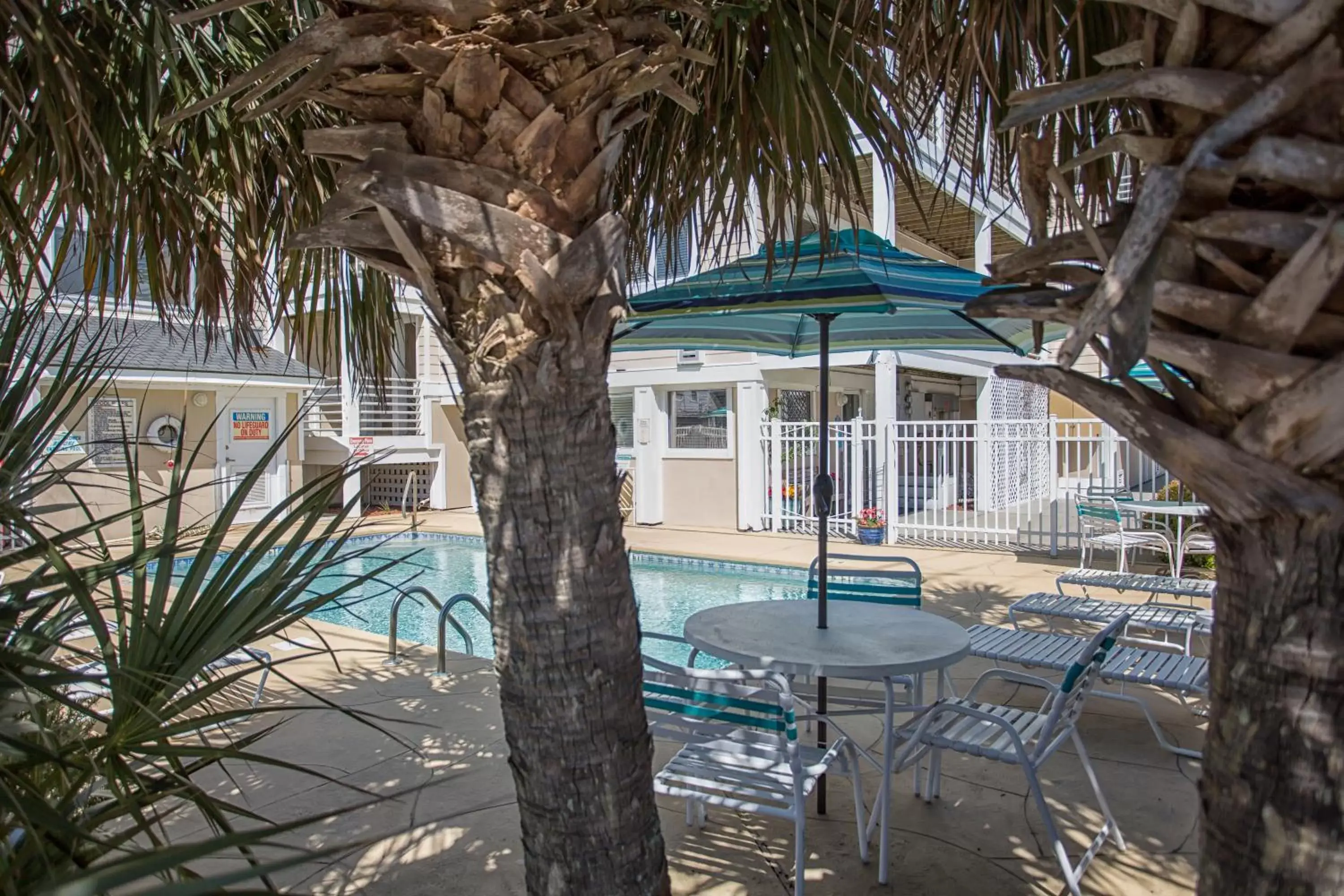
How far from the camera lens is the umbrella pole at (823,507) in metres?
4.18

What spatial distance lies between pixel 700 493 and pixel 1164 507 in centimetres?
793

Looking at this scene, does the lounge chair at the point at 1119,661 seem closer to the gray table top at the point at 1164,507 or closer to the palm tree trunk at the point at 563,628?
the palm tree trunk at the point at 563,628

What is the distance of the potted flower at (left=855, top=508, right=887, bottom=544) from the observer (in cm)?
1331

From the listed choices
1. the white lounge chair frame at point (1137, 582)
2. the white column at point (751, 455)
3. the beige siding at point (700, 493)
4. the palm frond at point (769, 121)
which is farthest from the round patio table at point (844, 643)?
the beige siding at point (700, 493)

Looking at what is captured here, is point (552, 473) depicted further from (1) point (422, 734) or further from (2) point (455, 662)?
(2) point (455, 662)

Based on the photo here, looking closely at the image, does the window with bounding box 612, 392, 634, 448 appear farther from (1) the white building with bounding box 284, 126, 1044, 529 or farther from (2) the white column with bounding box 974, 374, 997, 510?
(2) the white column with bounding box 974, 374, 997, 510

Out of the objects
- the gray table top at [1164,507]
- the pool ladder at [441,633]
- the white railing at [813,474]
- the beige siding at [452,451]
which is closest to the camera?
the pool ladder at [441,633]

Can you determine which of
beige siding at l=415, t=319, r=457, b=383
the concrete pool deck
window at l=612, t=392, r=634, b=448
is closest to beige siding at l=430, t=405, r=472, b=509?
beige siding at l=415, t=319, r=457, b=383

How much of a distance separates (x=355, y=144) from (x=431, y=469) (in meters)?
18.4

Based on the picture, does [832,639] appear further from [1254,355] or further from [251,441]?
[251,441]

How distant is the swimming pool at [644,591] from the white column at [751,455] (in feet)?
9.20

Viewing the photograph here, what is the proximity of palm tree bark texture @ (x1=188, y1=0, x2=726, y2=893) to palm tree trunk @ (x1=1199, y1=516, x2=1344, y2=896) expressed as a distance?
1.36 metres

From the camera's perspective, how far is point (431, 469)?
19.9m

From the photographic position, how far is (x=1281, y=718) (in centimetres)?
140
